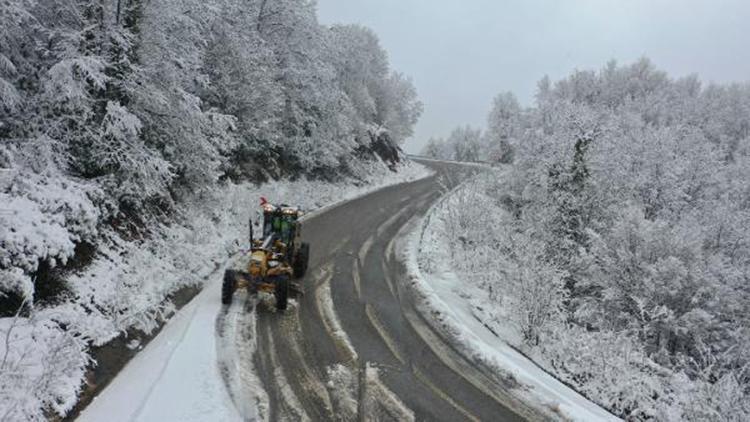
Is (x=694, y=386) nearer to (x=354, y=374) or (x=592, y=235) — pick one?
(x=354, y=374)

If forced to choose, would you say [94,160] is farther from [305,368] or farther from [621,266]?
[621,266]

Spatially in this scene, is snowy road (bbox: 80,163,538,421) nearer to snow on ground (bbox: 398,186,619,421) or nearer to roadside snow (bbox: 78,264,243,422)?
roadside snow (bbox: 78,264,243,422)

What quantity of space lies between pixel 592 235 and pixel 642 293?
2.75 m

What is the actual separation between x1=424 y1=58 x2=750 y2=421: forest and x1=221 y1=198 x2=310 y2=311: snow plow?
549 centimetres

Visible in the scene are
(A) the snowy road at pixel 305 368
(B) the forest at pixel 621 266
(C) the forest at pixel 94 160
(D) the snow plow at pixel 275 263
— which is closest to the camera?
(C) the forest at pixel 94 160

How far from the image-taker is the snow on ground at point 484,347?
8.59 metres

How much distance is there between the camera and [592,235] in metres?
19.0

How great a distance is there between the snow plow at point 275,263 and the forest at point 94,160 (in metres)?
1.61

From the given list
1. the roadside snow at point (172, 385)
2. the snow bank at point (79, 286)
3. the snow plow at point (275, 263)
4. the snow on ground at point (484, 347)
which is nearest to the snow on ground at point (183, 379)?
the roadside snow at point (172, 385)

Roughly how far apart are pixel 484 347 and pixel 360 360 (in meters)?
2.90

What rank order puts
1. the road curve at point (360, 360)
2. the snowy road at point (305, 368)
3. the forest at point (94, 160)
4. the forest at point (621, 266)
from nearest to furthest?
1. the forest at point (94, 160)
2. the snowy road at point (305, 368)
3. the road curve at point (360, 360)
4. the forest at point (621, 266)

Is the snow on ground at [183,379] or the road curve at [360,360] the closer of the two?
the snow on ground at [183,379]

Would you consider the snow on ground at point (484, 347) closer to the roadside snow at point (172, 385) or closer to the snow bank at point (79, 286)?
the roadside snow at point (172, 385)

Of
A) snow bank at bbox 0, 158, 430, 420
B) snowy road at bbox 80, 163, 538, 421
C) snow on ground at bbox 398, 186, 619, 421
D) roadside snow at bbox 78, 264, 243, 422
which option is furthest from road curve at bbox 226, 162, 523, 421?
snow bank at bbox 0, 158, 430, 420
